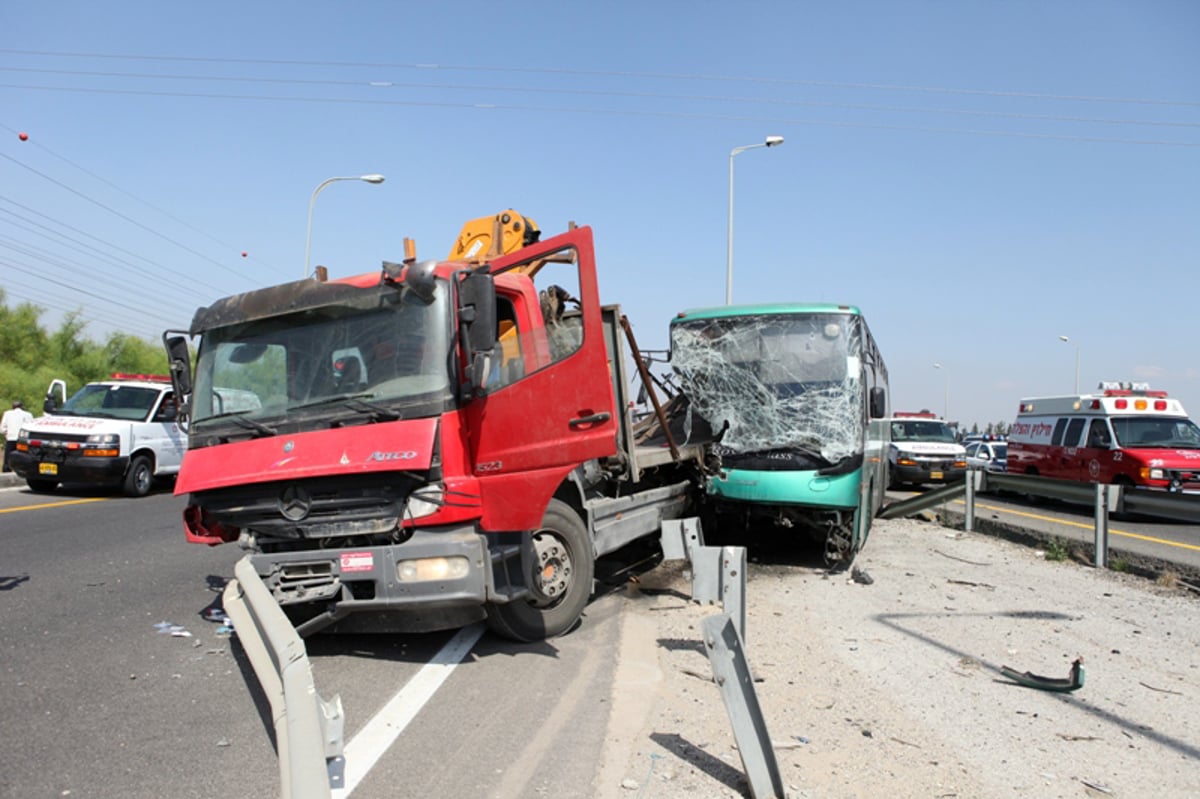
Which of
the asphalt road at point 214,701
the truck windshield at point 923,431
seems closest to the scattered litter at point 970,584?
the asphalt road at point 214,701

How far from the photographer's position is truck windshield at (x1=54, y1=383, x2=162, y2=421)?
14.7 meters

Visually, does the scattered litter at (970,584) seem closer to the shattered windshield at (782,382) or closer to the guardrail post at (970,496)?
the shattered windshield at (782,382)

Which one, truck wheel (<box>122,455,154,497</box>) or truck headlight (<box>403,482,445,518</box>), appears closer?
truck headlight (<box>403,482,445,518</box>)

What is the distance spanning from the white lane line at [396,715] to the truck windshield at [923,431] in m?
18.3

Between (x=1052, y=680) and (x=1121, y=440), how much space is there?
1315 centimetres

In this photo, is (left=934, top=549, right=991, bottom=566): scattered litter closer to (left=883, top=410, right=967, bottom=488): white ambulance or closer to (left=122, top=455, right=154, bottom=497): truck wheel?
(left=883, top=410, right=967, bottom=488): white ambulance

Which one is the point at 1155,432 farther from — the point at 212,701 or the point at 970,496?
the point at 212,701

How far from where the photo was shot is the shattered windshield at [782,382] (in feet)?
28.1

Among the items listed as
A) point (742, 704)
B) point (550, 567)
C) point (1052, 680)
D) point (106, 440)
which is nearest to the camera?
point (742, 704)

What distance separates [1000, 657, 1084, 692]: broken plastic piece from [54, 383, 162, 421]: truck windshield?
14.8m

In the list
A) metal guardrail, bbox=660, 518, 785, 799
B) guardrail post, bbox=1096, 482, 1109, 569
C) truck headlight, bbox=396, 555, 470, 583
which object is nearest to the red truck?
truck headlight, bbox=396, 555, 470, 583

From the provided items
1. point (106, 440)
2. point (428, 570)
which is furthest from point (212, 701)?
point (106, 440)

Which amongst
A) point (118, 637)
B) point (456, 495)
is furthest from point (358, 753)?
point (118, 637)

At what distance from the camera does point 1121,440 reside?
51.7 feet
